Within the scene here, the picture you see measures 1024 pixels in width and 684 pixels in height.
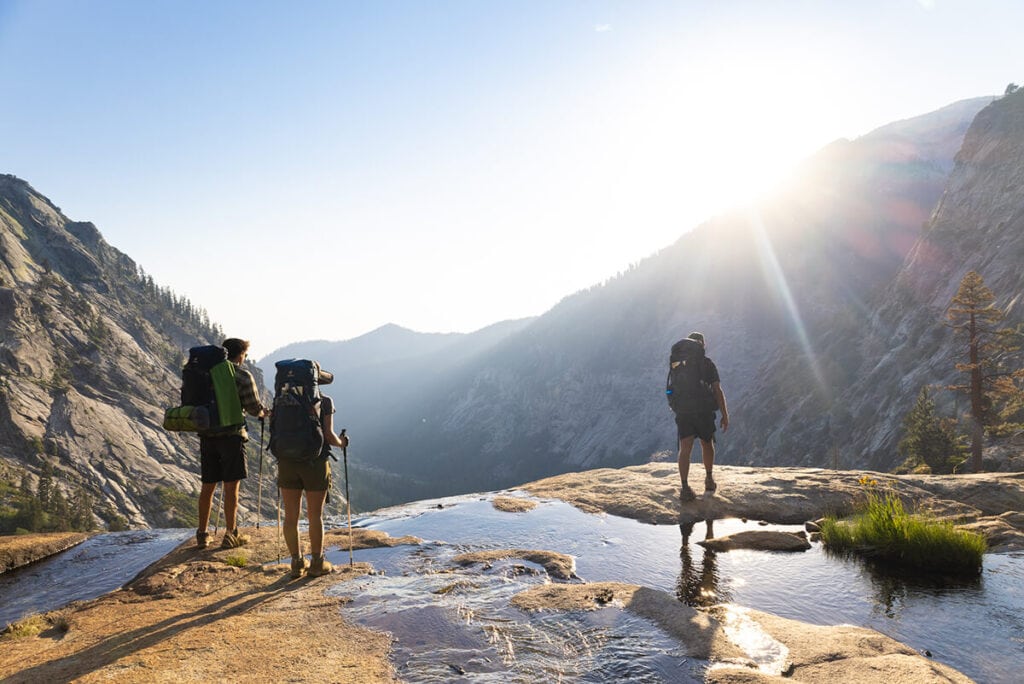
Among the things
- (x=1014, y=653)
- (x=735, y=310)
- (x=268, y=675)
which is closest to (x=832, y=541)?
(x=1014, y=653)

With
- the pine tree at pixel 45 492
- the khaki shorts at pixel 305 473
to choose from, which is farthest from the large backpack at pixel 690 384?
the pine tree at pixel 45 492

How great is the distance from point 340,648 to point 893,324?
9826 centimetres

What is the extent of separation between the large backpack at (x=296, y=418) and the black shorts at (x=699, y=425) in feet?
21.4

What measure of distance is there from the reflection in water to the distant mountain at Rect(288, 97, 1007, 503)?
216ft

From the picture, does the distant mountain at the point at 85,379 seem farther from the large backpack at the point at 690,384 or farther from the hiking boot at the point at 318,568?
the large backpack at the point at 690,384

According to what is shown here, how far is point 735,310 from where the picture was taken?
445ft

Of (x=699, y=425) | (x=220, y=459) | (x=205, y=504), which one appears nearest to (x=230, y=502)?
(x=205, y=504)

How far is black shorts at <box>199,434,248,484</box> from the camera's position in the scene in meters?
7.23

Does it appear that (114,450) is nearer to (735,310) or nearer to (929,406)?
(929,406)

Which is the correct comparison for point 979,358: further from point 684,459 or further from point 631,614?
point 631,614

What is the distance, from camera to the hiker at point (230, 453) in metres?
7.23

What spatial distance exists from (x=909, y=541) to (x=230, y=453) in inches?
343

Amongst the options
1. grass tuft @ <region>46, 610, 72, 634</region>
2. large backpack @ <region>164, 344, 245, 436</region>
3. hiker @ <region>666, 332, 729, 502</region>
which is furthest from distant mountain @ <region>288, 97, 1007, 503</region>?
grass tuft @ <region>46, 610, 72, 634</region>

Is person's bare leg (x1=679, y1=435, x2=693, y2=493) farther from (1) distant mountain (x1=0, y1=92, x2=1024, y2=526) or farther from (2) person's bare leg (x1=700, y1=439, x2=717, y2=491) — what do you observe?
(1) distant mountain (x1=0, y1=92, x2=1024, y2=526)
